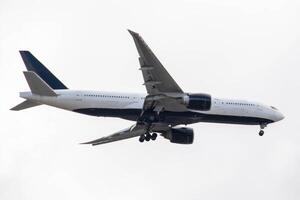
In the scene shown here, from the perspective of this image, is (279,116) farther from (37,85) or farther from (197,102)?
(37,85)

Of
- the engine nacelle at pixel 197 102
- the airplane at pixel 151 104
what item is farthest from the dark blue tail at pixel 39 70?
the engine nacelle at pixel 197 102

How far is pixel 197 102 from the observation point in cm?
7388

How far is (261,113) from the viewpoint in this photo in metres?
81.7

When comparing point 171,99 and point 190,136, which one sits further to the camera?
point 190,136

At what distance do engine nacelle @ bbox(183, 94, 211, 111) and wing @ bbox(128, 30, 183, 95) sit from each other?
111 centimetres

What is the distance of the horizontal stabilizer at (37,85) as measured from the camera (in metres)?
74.4

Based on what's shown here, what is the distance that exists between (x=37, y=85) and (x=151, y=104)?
365 inches

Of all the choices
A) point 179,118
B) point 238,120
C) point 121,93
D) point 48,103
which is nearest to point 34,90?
point 48,103

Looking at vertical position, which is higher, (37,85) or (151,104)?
(37,85)

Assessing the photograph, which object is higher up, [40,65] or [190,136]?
[40,65]

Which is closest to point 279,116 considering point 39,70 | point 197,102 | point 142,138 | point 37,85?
point 197,102

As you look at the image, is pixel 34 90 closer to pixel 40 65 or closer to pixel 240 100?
pixel 40 65

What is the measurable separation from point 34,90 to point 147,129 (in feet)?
32.3

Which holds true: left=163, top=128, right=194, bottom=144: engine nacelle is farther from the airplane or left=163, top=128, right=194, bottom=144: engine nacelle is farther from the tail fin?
the tail fin
